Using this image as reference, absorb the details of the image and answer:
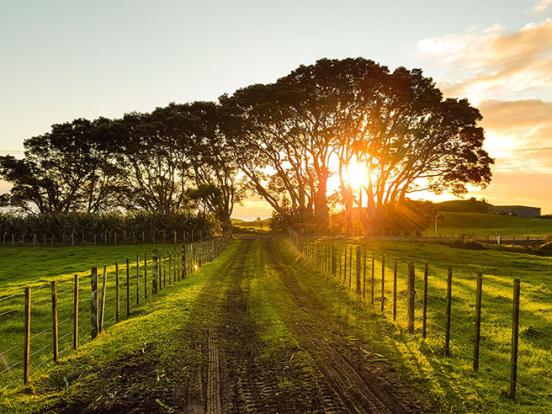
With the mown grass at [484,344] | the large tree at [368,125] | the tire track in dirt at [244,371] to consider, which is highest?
the large tree at [368,125]

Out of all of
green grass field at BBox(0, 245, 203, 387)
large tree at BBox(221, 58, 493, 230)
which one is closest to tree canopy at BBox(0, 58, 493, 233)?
large tree at BBox(221, 58, 493, 230)

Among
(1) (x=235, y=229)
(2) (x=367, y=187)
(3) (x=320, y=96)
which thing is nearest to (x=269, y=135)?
(3) (x=320, y=96)

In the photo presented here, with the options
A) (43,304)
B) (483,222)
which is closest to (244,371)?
(43,304)

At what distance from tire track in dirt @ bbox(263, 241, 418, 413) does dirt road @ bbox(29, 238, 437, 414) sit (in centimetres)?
2

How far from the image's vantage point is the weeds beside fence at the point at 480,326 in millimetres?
9422

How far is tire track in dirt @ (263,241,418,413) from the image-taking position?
306 inches

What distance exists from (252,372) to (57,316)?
8961 millimetres

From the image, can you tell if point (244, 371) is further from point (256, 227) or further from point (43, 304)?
point (256, 227)

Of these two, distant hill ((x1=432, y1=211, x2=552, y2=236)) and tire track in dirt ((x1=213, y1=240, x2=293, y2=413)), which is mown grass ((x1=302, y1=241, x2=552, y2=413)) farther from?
distant hill ((x1=432, y1=211, x2=552, y2=236))

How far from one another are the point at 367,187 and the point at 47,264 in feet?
133

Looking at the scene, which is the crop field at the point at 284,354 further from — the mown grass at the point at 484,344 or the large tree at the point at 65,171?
the large tree at the point at 65,171

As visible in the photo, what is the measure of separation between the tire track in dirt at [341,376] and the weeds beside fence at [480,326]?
2.16 meters

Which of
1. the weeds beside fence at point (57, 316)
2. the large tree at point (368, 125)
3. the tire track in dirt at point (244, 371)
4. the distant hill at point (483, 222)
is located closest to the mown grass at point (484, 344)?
the tire track in dirt at point (244, 371)

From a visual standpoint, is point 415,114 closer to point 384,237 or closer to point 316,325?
point 384,237
